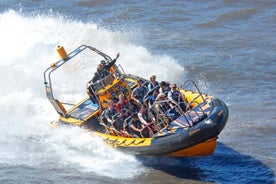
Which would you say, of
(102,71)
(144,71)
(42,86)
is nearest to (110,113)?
(102,71)

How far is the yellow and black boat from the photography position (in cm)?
1202

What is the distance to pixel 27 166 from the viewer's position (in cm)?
1388

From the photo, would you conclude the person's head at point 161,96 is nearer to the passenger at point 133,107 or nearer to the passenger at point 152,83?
the passenger at point 133,107

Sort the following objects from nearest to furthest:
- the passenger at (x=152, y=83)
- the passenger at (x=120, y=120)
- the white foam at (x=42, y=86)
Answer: the passenger at (x=120, y=120) < the white foam at (x=42, y=86) < the passenger at (x=152, y=83)

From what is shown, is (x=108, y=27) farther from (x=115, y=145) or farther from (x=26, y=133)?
(x=115, y=145)

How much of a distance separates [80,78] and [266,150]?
8.35m

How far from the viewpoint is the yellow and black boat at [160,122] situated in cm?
1202

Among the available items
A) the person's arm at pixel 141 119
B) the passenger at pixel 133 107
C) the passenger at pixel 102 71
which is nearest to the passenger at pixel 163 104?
the person's arm at pixel 141 119

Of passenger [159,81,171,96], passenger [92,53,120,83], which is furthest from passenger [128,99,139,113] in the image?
passenger [92,53,120,83]

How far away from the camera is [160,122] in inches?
513

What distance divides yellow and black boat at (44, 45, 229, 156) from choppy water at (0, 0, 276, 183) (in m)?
0.47

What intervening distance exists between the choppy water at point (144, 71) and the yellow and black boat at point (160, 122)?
18.5 inches

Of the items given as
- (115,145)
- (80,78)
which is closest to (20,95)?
(80,78)

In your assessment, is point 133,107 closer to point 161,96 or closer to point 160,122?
point 161,96
